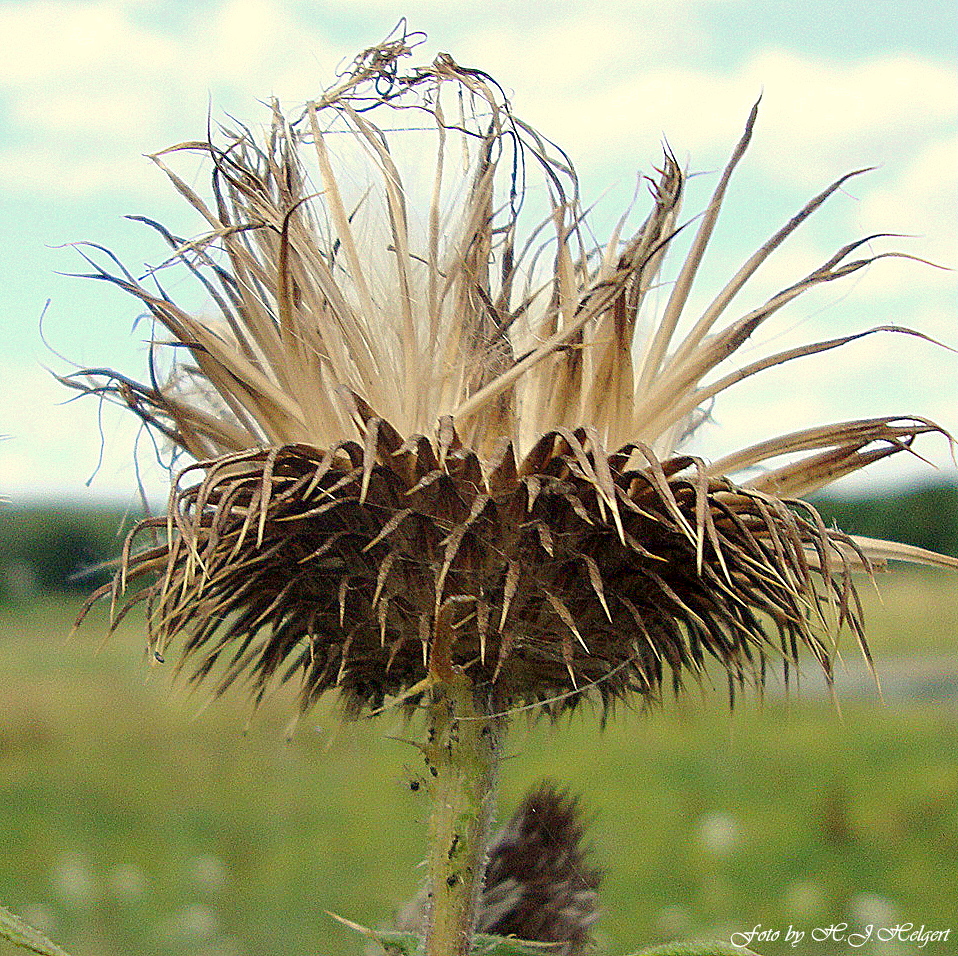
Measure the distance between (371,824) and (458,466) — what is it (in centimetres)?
1334

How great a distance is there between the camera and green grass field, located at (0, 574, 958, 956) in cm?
1081

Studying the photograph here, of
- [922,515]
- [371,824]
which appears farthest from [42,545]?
→ [922,515]

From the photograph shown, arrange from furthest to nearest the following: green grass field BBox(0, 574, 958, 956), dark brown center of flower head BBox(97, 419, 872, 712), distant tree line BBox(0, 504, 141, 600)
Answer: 1. distant tree line BBox(0, 504, 141, 600)
2. green grass field BBox(0, 574, 958, 956)
3. dark brown center of flower head BBox(97, 419, 872, 712)

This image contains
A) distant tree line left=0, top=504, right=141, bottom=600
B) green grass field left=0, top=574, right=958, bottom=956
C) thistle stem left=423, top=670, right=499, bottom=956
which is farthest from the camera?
distant tree line left=0, top=504, right=141, bottom=600

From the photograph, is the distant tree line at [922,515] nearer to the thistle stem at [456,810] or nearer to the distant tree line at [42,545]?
the distant tree line at [42,545]

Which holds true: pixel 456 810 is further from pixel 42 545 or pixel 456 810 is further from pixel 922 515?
pixel 922 515

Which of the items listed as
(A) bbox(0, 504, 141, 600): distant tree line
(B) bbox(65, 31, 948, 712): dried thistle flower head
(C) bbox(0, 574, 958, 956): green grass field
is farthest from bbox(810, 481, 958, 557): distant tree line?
(B) bbox(65, 31, 948, 712): dried thistle flower head

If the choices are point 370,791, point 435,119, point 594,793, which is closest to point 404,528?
point 435,119

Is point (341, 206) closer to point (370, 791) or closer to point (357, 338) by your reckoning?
point (357, 338)

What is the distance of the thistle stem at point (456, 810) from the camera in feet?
5.45

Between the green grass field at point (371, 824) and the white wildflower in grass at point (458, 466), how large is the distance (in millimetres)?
5349

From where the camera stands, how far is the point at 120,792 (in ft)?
57.7

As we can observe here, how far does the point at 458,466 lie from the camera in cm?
150

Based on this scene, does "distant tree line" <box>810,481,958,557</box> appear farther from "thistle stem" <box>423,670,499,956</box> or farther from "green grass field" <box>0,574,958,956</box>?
"thistle stem" <box>423,670,499,956</box>
